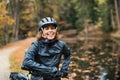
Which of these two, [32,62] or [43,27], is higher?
[43,27]

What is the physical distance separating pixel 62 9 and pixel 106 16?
1271 cm

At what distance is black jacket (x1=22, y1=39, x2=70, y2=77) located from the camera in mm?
5984

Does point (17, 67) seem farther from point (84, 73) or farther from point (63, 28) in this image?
point (63, 28)

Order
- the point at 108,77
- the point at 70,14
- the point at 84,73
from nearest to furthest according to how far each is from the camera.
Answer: the point at 108,77 → the point at 84,73 → the point at 70,14

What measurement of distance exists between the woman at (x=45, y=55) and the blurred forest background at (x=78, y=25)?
12086 mm

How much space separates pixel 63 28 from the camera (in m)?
75.2

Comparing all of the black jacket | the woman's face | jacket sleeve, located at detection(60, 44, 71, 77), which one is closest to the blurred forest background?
jacket sleeve, located at detection(60, 44, 71, 77)

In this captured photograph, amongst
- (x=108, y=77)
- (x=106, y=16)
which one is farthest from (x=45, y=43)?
(x=106, y=16)

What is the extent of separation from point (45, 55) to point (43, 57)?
0.06 meters

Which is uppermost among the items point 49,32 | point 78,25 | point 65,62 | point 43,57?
point 49,32

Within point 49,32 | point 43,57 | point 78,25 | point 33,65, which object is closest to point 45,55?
point 43,57

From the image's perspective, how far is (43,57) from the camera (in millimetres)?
6129

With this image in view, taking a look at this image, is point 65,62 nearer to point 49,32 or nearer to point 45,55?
point 45,55

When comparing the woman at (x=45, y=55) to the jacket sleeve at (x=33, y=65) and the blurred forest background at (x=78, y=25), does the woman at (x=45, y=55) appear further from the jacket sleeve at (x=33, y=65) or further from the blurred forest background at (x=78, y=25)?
the blurred forest background at (x=78, y=25)
